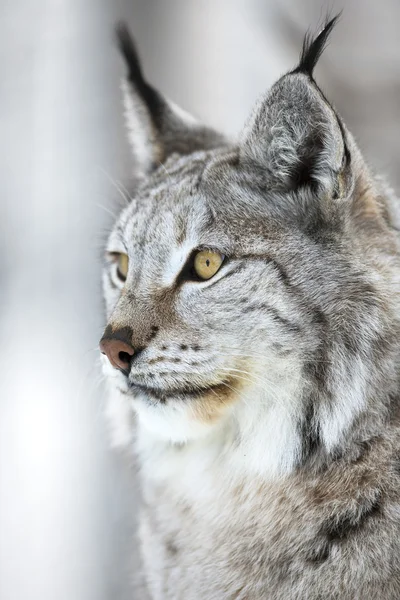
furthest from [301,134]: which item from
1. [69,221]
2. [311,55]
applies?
[69,221]

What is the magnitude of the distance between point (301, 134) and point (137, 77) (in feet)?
1.20

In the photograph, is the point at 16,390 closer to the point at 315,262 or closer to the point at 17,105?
the point at 17,105

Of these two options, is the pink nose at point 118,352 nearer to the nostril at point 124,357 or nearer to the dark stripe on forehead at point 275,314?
the nostril at point 124,357

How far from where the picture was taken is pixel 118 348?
0.89 metres

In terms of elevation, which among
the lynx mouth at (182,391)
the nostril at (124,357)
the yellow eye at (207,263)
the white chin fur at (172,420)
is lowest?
the white chin fur at (172,420)

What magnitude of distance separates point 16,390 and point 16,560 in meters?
0.29

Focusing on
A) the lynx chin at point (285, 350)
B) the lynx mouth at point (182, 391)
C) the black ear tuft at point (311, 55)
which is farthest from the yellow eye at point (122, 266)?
the black ear tuft at point (311, 55)

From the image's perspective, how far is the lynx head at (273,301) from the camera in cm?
87

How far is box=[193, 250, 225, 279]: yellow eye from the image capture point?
0.90 metres

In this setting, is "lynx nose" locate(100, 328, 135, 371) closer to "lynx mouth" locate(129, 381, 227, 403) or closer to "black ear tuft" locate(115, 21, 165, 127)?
"lynx mouth" locate(129, 381, 227, 403)

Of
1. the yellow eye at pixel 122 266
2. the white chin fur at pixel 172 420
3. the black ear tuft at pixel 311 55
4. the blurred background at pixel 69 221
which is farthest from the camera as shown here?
the blurred background at pixel 69 221

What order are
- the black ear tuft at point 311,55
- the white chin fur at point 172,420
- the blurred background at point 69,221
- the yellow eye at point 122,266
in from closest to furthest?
1. the black ear tuft at point 311,55
2. the white chin fur at point 172,420
3. the yellow eye at point 122,266
4. the blurred background at point 69,221

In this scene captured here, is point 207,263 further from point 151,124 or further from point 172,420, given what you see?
point 151,124

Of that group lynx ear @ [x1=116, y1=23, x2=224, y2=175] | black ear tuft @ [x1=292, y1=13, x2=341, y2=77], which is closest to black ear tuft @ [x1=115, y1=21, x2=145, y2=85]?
lynx ear @ [x1=116, y1=23, x2=224, y2=175]
